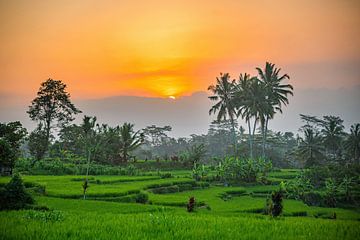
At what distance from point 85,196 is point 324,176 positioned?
20.1 metres

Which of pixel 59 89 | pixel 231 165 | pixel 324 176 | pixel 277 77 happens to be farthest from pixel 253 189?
pixel 59 89

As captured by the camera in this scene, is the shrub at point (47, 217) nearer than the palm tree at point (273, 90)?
Yes

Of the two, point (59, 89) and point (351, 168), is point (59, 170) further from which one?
point (351, 168)

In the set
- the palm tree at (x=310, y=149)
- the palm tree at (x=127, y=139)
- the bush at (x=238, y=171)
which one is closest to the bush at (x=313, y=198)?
the bush at (x=238, y=171)

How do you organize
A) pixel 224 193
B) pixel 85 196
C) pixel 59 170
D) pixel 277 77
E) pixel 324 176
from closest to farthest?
pixel 85 196 < pixel 224 193 < pixel 324 176 < pixel 59 170 < pixel 277 77

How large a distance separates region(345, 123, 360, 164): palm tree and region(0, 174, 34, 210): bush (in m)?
43.0

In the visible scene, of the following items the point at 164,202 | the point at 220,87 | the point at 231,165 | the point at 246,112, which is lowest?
the point at 164,202

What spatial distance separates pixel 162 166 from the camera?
41531mm

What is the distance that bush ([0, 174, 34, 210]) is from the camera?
12695 mm

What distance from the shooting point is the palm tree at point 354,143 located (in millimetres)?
45844

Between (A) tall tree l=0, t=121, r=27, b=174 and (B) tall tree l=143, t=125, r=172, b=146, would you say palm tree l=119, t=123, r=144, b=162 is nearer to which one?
(A) tall tree l=0, t=121, r=27, b=174

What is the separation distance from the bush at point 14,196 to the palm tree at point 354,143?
43.0 m

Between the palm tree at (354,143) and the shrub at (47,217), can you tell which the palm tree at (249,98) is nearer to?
the palm tree at (354,143)

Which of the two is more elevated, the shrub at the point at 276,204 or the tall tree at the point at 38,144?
the tall tree at the point at 38,144
